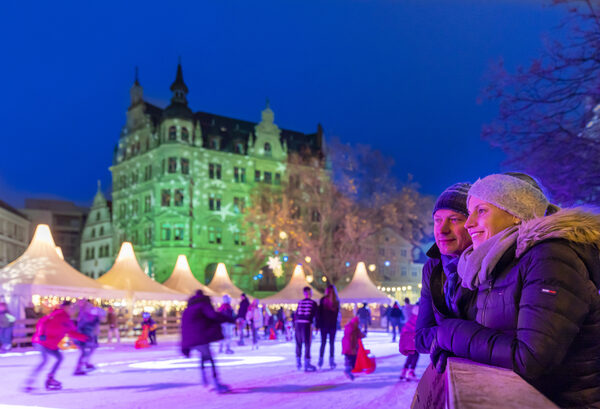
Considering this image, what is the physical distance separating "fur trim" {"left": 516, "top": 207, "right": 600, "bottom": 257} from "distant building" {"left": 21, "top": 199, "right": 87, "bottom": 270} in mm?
73049

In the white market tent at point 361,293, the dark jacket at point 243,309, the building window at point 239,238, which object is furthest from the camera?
the building window at point 239,238

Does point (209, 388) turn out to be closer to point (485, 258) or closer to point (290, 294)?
point (485, 258)

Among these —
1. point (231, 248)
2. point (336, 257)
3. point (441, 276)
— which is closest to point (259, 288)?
point (231, 248)

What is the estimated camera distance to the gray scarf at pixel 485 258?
1672 mm

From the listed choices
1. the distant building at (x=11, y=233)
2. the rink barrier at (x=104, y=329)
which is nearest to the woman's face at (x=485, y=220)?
the rink barrier at (x=104, y=329)

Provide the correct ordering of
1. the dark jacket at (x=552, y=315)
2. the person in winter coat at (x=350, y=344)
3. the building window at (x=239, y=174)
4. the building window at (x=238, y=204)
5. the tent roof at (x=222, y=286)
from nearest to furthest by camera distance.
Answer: the dark jacket at (x=552, y=315)
the person in winter coat at (x=350, y=344)
the tent roof at (x=222, y=286)
the building window at (x=238, y=204)
the building window at (x=239, y=174)

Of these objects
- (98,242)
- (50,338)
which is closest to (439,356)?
(50,338)

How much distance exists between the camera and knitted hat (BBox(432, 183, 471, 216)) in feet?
8.07

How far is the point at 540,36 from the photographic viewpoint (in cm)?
1379

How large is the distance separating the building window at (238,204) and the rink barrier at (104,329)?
24390 mm

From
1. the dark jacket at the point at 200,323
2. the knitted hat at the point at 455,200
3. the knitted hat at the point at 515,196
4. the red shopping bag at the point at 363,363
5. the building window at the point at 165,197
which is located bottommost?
the red shopping bag at the point at 363,363

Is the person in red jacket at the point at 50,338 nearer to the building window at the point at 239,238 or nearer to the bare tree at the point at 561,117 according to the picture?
the bare tree at the point at 561,117

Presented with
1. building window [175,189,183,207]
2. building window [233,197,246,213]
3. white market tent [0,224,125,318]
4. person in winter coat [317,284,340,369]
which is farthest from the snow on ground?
building window [233,197,246,213]

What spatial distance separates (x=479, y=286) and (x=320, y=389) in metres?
7.18
